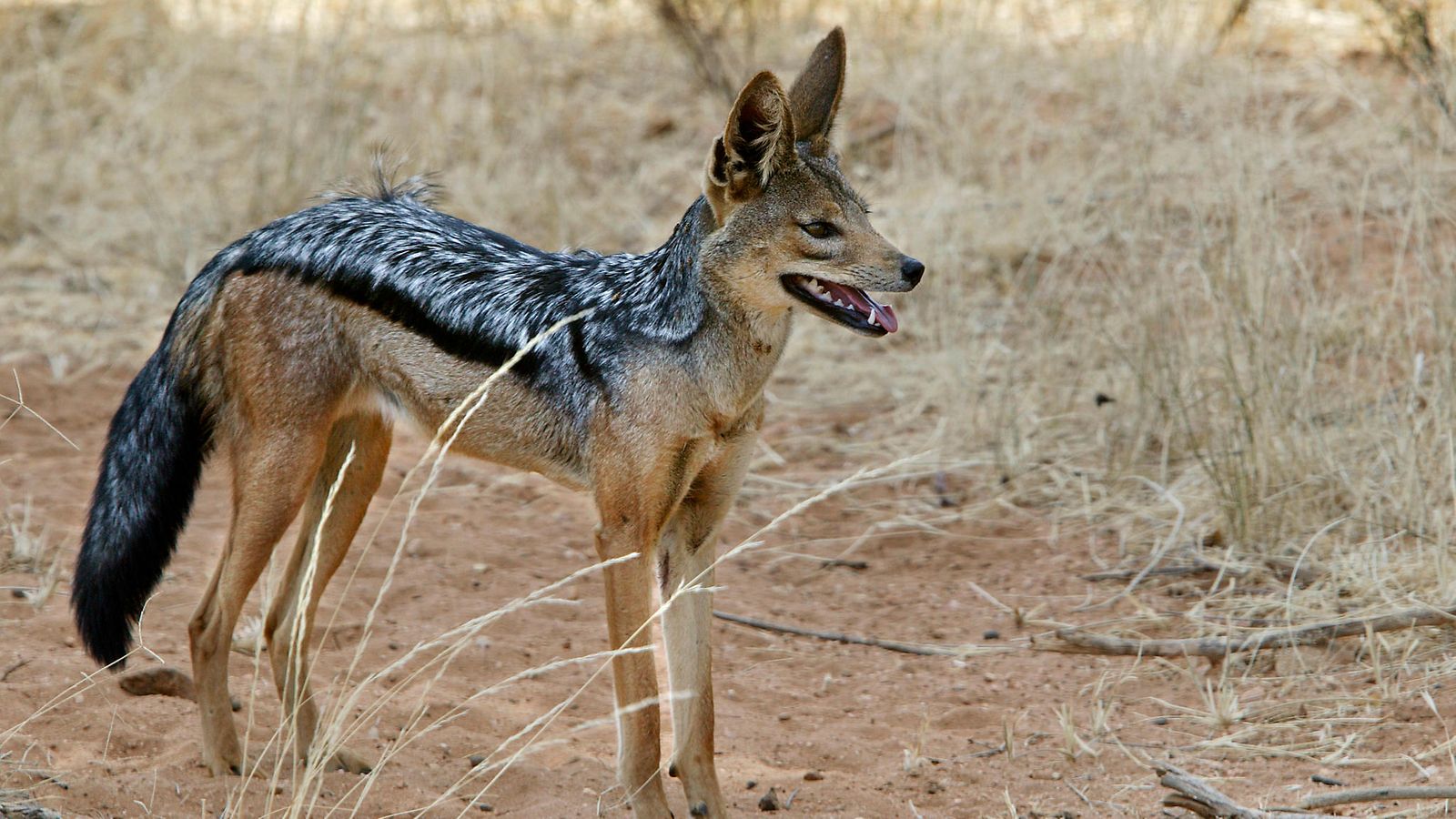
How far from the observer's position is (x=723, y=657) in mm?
5797

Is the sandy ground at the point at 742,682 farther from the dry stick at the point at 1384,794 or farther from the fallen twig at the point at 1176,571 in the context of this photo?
the dry stick at the point at 1384,794

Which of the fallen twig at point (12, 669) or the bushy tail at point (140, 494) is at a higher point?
the bushy tail at point (140, 494)

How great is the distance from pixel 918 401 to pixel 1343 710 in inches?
136

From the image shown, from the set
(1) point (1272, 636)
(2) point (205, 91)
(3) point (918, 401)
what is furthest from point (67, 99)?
(1) point (1272, 636)

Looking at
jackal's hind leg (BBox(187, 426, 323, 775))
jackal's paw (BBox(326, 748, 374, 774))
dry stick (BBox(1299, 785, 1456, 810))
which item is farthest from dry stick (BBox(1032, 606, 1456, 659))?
jackal's hind leg (BBox(187, 426, 323, 775))

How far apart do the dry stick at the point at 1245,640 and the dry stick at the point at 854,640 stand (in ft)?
1.13

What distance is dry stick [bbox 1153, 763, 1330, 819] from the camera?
3848mm

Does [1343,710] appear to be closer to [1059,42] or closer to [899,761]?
[899,761]

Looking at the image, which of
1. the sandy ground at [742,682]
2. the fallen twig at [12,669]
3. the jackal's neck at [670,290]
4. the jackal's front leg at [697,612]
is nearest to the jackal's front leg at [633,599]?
the jackal's front leg at [697,612]

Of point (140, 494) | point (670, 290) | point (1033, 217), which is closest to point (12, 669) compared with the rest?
point (140, 494)

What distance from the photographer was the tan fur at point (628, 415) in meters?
4.23

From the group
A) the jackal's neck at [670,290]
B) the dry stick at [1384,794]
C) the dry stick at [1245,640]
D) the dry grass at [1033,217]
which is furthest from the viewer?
the dry grass at [1033,217]

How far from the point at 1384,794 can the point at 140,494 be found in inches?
142

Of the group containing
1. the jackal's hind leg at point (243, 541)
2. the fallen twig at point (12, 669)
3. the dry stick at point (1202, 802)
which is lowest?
the dry stick at point (1202, 802)
